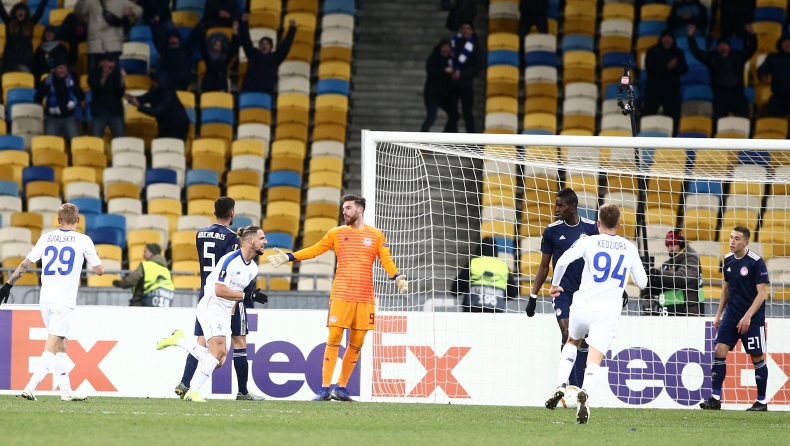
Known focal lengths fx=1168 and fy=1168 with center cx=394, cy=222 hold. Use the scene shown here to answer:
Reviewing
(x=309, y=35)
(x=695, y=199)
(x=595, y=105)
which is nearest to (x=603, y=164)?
(x=695, y=199)

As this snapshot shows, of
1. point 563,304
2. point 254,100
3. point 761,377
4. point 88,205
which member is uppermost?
point 254,100

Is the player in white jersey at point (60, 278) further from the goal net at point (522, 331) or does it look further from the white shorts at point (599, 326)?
the white shorts at point (599, 326)

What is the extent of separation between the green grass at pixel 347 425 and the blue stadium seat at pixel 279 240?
6.13 metres

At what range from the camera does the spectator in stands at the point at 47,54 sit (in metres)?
19.6

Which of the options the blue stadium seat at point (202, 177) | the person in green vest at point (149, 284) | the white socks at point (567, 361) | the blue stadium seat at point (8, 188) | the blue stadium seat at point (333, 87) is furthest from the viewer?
the blue stadium seat at point (333, 87)

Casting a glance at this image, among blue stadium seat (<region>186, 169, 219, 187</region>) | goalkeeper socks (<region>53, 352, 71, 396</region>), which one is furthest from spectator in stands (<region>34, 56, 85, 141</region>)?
goalkeeper socks (<region>53, 352, 71, 396</region>)

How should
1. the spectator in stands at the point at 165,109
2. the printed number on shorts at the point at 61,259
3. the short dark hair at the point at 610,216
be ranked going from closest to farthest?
1. the short dark hair at the point at 610,216
2. the printed number on shorts at the point at 61,259
3. the spectator in stands at the point at 165,109

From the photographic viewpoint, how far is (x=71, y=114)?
18984mm

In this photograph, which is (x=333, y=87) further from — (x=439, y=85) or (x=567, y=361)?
(x=567, y=361)

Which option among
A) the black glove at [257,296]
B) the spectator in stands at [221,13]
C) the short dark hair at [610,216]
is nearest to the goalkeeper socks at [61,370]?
the black glove at [257,296]

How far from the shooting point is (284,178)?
1820 cm

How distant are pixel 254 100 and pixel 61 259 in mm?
9327

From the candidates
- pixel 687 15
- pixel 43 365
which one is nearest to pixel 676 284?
pixel 43 365

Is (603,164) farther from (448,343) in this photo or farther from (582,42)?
(582,42)
